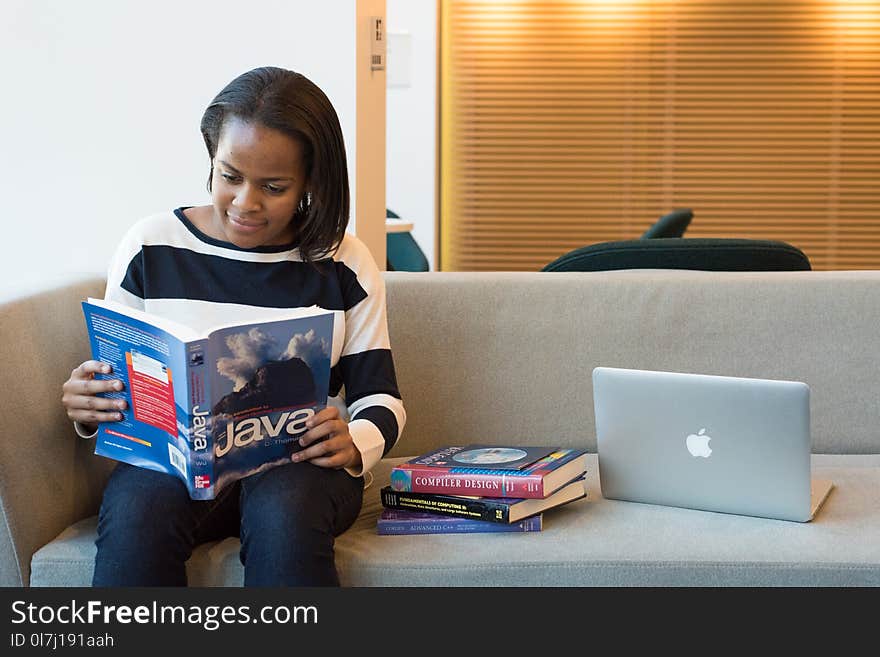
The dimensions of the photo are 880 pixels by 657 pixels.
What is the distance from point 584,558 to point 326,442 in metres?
0.40

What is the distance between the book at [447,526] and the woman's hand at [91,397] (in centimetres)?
43

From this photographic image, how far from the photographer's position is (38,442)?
1601mm

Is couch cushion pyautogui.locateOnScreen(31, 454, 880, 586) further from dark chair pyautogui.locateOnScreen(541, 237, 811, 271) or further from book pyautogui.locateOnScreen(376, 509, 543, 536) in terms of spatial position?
dark chair pyautogui.locateOnScreen(541, 237, 811, 271)

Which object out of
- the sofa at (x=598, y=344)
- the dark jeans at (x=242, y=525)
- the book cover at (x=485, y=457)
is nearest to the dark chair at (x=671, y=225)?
the sofa at (x=598, y=344)

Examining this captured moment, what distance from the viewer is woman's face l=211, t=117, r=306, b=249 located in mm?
1604

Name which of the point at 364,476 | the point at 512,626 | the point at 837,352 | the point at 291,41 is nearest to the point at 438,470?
the point at 364,476

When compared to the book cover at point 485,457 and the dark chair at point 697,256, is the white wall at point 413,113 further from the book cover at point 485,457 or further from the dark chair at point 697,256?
the book cover at point 485,457

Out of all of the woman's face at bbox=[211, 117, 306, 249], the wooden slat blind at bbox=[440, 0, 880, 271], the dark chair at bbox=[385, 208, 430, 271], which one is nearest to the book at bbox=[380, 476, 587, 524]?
the woman's face at bbox=[211, 117, 306, 249]

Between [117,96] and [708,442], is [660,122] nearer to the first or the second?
[117,96]

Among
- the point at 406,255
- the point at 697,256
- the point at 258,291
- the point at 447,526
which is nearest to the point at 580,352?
the point at 697,256

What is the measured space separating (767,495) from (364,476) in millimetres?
631

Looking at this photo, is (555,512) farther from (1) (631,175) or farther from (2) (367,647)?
(1) (631,175)

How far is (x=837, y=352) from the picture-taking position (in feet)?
6.91

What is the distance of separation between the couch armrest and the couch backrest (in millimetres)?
616
